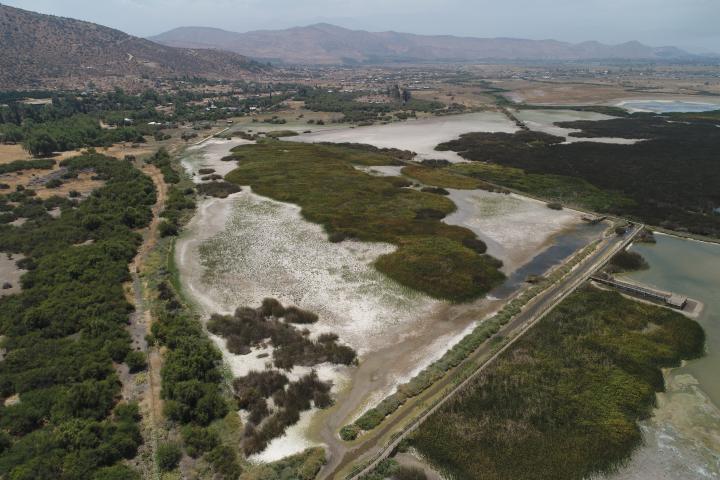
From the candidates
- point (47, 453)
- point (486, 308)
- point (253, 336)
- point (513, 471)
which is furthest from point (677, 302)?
point (47, 453)

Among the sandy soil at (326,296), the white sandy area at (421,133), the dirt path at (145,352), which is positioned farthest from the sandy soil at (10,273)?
the white sandy area at (421,133)

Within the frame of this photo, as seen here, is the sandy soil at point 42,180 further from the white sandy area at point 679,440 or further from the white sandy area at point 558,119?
the white sandy area at point 558,119

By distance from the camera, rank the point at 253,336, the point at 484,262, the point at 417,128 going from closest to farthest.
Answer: the point at 253,336 < the point at 484,262 < the point at 417,128

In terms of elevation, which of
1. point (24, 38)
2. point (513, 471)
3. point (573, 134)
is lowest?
point (513, 471)

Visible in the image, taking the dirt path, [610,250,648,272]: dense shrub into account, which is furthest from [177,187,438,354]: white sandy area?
[610,250,648,272]: dense shrub

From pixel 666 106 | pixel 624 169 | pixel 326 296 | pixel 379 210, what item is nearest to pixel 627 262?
pixel 379 210

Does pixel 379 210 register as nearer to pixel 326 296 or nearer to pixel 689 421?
pixel 326 296

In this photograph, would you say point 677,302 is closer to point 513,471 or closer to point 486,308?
point 486,308
